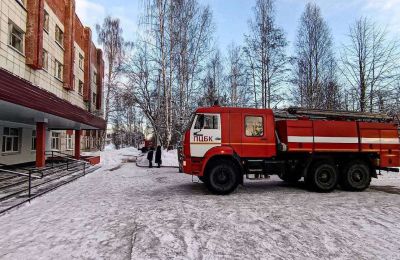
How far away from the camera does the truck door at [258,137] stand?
10.1m

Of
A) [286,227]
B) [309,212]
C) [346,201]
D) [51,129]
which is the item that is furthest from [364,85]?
[51,129]

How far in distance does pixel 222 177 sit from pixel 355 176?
15.6ft

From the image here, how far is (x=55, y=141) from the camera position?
88.8ft

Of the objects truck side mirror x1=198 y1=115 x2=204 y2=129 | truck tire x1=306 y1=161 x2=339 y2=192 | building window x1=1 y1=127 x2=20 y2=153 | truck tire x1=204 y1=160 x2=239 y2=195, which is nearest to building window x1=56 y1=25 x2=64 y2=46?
building window x1=1 y1=127 x2=20 y2=153

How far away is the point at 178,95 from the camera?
26875 millimetres

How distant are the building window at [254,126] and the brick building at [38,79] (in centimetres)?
727

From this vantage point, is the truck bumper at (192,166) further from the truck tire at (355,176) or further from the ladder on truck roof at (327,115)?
the truck tire at (355,176)

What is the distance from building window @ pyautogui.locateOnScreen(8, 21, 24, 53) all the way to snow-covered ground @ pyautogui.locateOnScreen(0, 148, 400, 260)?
10.5m

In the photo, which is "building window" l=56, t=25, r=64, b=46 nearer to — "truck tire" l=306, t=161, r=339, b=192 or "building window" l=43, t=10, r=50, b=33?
"building window" l=43, t=10, r=50, b=33

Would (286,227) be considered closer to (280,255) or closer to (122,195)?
(280,255)

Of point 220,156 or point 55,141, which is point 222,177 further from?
point 55,141

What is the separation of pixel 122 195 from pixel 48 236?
4355mm

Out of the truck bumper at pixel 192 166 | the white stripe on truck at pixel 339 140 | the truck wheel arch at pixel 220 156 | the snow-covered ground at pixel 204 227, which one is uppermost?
the white stripe on truck at pixel 339 140

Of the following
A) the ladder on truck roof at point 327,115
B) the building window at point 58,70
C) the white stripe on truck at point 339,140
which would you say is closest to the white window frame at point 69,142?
the building window at point 58,70
